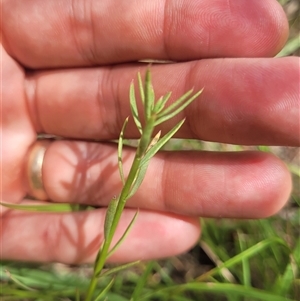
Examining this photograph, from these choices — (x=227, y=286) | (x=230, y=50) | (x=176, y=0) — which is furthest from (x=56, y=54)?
(x=227, y=286)

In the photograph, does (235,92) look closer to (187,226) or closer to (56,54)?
(187,226)

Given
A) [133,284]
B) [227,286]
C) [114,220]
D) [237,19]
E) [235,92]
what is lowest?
[133,284]

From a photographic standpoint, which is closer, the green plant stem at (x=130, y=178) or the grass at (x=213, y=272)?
the green plant stem at (x=130, y=178)

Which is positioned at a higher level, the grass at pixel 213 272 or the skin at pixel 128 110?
the skin at pixel 128 110

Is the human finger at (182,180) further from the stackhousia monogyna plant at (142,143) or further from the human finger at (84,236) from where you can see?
the stackhousia monogyna plant at (142,143)

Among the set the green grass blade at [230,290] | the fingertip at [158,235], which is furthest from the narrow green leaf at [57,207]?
the green grass blade at [230,290]

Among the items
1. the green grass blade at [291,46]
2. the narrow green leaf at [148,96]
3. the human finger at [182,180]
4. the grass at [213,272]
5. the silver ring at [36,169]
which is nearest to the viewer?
the narrow green leaf at [148,96]

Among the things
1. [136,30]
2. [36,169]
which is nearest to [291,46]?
[136,30]
